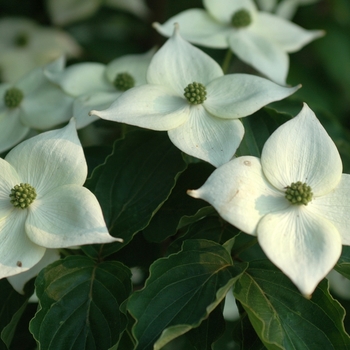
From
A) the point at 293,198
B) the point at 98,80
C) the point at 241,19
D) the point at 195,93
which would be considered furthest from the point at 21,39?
the point at 293,198

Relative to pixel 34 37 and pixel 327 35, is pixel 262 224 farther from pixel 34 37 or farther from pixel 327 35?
pixel 327 35

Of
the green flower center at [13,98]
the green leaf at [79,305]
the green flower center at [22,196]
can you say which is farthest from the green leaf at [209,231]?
the green flower center at [13,98]

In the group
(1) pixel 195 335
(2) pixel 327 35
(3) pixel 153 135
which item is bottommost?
(2) pixel 327 35

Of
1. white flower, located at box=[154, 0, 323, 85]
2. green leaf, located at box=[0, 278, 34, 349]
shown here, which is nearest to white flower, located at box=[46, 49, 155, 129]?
white flower, located at box=[154, 0, 323, 85]

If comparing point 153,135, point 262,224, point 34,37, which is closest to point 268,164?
point 262,224

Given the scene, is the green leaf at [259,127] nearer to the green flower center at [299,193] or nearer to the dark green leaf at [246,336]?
the green flower center at [299,193]

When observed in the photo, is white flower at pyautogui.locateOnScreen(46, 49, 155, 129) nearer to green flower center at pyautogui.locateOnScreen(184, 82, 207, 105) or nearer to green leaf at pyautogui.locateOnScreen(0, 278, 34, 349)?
green flower center at pyautogui.locateOnScreen(184, 82, 207, 105)
